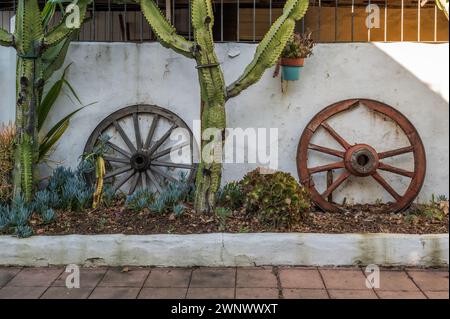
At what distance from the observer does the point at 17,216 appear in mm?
4621

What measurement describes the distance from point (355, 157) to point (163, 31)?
7.47 feet

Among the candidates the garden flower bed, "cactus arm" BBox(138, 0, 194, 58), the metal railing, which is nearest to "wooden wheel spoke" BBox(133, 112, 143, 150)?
the garden flower bed

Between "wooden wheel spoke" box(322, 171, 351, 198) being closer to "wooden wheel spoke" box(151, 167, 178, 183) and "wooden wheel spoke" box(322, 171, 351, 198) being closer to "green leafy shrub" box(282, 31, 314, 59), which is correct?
"green leafy shrub" box(282, 31, 314, 59)

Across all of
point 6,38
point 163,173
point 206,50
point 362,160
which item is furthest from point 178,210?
point 6,38

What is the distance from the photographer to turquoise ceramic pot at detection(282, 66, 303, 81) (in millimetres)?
5227

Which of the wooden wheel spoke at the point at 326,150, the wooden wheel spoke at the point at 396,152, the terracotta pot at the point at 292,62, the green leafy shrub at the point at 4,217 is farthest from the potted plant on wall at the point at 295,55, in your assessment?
the green leafy shrub at the point at 4,217

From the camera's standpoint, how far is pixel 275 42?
470 cm

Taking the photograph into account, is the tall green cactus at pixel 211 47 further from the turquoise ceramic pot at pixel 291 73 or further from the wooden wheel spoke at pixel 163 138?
the wooden wheel spoke at pixel 163 138

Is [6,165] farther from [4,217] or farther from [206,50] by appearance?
[206,50]

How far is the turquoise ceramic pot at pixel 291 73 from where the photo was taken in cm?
523

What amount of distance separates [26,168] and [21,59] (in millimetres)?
1035

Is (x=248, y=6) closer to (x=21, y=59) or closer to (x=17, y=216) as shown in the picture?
(x=21, y=59)

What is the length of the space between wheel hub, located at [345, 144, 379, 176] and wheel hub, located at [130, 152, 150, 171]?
6.87ft
